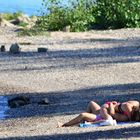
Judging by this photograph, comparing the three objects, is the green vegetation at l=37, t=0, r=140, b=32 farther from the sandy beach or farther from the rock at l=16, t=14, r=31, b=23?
the rock at l=16, t=14, r=31, b=23

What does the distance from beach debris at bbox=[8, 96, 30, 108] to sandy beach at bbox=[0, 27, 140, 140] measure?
0.14 m

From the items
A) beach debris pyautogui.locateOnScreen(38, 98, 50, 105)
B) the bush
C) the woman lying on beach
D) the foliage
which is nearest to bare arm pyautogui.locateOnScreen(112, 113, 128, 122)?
the woman lying on beach

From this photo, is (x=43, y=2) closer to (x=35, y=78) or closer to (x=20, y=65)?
(x=20, y=65)

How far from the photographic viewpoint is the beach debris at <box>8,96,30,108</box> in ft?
42.4

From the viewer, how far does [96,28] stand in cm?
2848

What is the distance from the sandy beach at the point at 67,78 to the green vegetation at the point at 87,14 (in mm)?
895

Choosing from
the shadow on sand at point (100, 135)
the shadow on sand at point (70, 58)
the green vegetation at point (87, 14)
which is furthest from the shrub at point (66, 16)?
the shadow on sand at point (100, 135)

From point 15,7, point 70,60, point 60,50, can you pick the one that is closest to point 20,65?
point 70,60

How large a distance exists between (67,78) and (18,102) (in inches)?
125

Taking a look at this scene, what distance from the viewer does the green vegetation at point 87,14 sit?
Result: 27.2m

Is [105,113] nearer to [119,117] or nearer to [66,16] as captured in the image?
[119,117]

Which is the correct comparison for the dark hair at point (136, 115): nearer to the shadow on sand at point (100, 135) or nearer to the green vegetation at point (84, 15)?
the shadow on sand at point (100, 135)

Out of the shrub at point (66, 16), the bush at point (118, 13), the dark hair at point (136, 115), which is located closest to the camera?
the dark hair at point (136, 115)

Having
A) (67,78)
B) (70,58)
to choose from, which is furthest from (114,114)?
(70,58)
